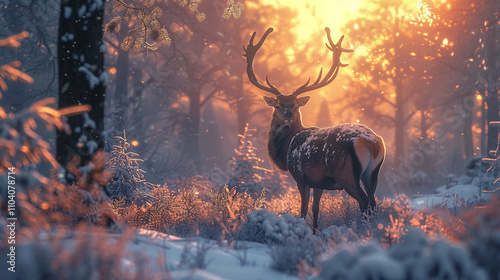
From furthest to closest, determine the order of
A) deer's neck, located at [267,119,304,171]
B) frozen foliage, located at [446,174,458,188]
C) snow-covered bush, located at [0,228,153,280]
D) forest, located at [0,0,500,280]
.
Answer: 1. frozen foliage, located at [446,174,458,188]
2. deer's neck, located at [267,119,304,171]
3. forest, located at [0,0,500,280]
4. snow-covered bush, located at [0,228,153,280]

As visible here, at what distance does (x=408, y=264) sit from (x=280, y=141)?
5.93m

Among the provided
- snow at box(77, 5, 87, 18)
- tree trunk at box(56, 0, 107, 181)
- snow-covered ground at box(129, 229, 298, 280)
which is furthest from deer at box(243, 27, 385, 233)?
snow at box(77, 5, 87, 18)

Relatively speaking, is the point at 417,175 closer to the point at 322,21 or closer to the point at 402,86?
the point at 402,86

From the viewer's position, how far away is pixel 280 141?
344 inches

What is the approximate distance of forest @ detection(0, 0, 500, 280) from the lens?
312cm

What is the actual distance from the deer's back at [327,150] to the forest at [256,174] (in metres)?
0.03

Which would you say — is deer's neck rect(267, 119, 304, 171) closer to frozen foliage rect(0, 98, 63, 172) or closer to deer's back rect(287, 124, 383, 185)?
deer's back rect(287, 124, 383, 185)

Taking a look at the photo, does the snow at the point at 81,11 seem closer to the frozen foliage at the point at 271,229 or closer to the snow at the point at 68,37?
the snow at the point at 68,37

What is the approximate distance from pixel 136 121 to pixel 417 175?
42.8 ft

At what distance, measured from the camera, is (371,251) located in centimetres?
303

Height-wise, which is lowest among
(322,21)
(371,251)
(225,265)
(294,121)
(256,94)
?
(225,265)

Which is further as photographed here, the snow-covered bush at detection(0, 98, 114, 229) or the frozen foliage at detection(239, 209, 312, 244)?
the frozen foliage at detection(239, 209, 312, 244)

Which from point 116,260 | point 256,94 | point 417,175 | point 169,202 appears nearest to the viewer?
point 116,260

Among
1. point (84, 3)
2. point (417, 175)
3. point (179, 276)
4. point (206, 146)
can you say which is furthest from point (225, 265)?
point (206, 146)
